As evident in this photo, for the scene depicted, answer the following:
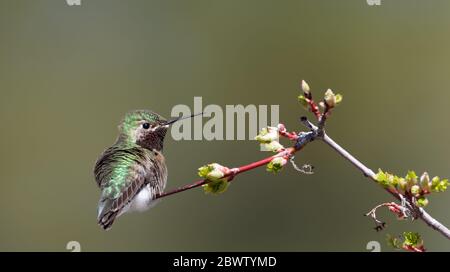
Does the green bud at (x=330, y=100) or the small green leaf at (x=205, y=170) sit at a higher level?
the green bud at (x=330, y=100)

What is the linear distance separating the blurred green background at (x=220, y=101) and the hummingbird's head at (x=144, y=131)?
540 centimetres

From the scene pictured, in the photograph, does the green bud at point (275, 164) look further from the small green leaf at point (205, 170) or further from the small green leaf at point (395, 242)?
the small green leaf at point (395, 242)

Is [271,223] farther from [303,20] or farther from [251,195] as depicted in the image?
[303,20]

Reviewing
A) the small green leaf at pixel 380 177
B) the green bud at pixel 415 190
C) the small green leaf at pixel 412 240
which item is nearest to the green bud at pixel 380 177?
the small green leaf at pixel 380 177

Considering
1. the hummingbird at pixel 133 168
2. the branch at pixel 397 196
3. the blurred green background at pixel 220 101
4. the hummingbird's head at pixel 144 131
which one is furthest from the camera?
the blurred green background at pixel 220 101

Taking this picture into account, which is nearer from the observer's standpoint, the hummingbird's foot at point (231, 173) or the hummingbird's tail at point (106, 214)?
the hummingbird's foot at point (231, 173)

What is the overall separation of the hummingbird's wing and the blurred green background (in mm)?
5604

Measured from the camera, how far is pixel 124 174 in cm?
412

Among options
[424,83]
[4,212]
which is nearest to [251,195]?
[424,83]

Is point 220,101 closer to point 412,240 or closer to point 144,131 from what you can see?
point 144,131

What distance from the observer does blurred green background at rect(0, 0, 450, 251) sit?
37.1 feet

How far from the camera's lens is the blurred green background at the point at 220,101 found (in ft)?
37.1

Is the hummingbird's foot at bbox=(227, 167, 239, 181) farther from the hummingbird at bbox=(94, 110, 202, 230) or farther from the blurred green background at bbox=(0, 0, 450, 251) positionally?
the blurred green background at bbox=(0, 0, 450, 251)
